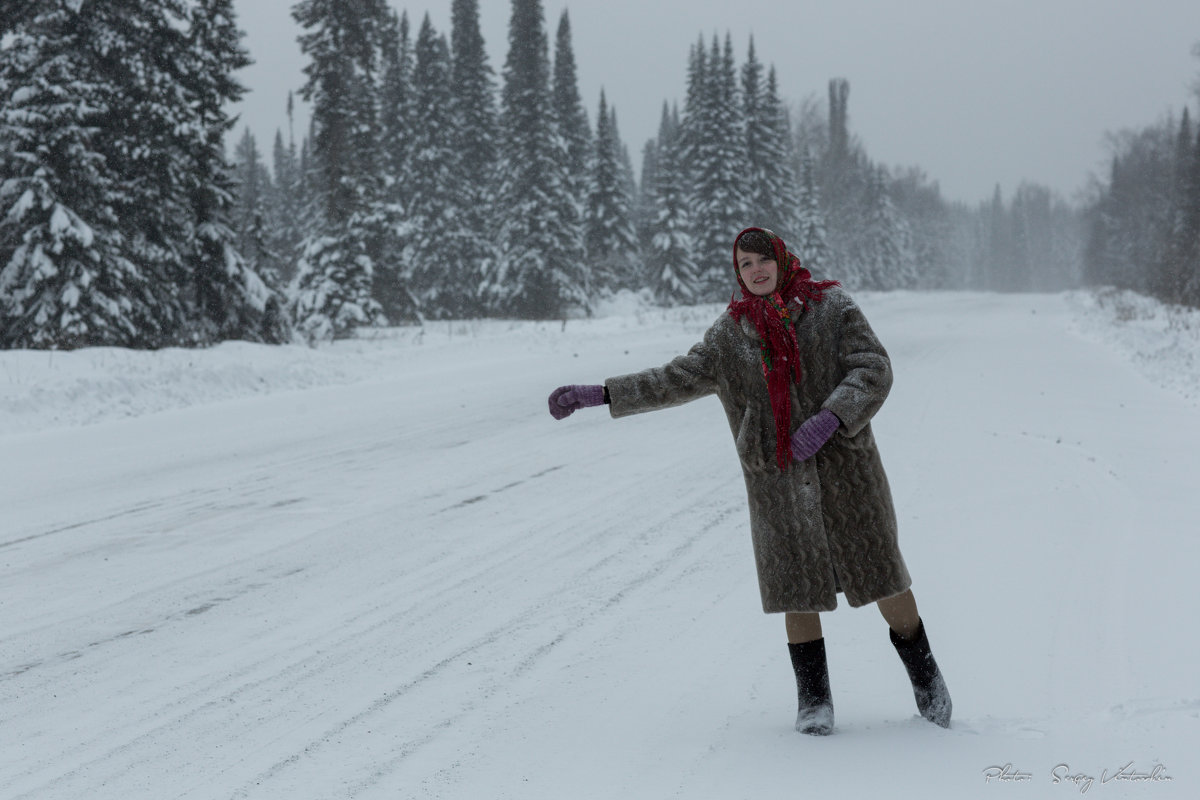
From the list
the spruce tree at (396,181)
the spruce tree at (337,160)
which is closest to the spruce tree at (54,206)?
the spruce tree at (337,160)

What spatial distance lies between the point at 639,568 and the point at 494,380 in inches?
383

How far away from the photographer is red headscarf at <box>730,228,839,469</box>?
3.16 metres

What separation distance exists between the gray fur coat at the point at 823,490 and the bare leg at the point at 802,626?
12 cm

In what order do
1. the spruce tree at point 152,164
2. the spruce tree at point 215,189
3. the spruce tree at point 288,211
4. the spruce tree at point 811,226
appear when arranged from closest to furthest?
1. the spruce tree at point 152,164
2. the spruce tree at point 215,189
3. the spruce tree at point 288,211
4. the spruce tree at point 811,226

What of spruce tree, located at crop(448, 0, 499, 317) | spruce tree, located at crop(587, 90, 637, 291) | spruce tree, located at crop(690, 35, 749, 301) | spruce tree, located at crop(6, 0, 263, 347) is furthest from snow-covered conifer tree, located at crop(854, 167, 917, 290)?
spruce tree, located at crop(6, 0, 263, 347)

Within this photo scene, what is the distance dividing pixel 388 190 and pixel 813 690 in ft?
119

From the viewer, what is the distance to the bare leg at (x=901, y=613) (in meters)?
3.28

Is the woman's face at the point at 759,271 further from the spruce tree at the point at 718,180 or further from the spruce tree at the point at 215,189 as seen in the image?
the spruce tree at the point at 718,180

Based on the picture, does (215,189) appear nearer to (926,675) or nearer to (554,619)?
(554,619)

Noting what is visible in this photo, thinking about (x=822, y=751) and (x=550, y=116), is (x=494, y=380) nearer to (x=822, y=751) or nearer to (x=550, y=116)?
(x=822, y=751)

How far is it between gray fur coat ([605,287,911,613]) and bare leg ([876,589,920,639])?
99 mm

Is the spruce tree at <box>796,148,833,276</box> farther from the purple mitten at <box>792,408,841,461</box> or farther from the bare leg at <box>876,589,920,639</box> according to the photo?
the purple mitten at <box>792,408,841,461</box>

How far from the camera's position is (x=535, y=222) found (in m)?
37.6

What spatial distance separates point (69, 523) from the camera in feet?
20.9
